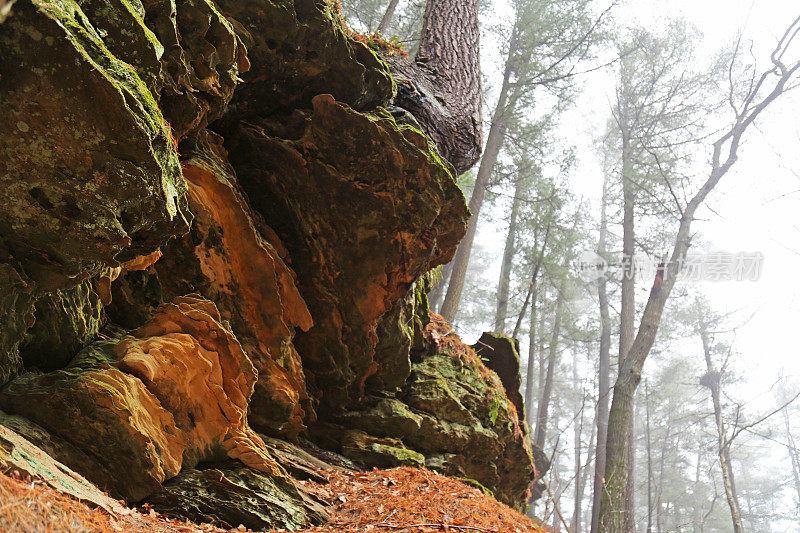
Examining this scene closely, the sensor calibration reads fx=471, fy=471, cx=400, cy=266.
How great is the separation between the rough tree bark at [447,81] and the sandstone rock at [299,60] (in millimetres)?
751

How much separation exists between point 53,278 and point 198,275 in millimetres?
1811

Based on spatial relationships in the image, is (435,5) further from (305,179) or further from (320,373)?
(320,373)

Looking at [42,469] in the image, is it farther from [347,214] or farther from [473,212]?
[473,212]

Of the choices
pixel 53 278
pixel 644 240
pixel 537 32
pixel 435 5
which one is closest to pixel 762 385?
pixel 644 240

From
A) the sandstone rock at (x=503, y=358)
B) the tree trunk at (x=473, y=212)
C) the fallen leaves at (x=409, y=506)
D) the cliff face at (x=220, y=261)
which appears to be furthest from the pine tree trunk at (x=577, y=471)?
the tree trunk at (x=473, y=212)

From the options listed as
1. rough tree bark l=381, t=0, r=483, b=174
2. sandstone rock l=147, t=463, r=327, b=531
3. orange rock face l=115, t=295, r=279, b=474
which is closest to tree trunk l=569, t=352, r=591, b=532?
sandstone rock l=147, t=463, r=327, b=531

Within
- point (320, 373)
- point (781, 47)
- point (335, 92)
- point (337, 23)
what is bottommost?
point (320, 373)

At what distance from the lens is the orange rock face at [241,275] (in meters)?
4.46

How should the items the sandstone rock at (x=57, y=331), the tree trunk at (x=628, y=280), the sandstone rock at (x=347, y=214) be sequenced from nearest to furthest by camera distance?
the sandstone rock at (x=57, y=331), the sandstone rock at (x=347, y=214), the tree trunk at (x=628, y=280)

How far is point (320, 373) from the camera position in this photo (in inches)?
226

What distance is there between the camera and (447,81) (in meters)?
6.91

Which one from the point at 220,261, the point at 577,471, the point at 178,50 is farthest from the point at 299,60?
the point at 577,471

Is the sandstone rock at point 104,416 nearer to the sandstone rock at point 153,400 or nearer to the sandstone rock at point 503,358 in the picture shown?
the sandstone rock at point 153,400

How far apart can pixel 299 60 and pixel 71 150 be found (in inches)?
121
